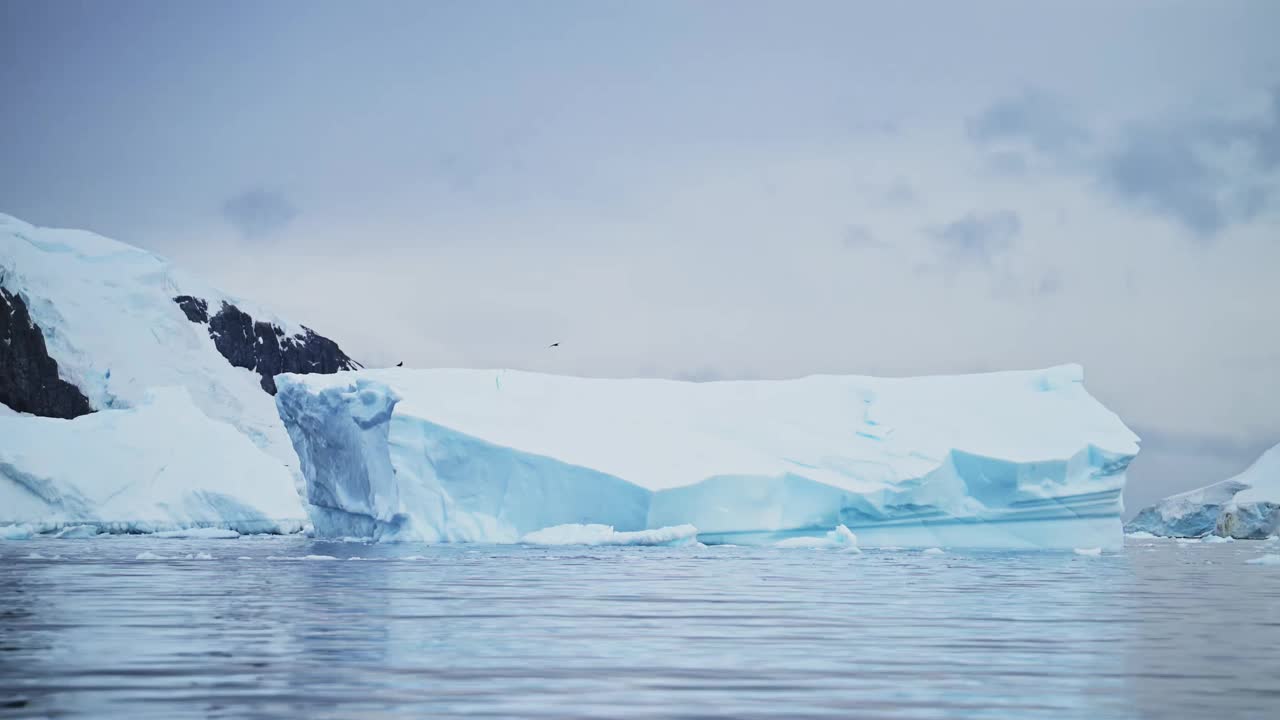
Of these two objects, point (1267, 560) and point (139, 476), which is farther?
point (139, 476)

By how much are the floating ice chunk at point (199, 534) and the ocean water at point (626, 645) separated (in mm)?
17070

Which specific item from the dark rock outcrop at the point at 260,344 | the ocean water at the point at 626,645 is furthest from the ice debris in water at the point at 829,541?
the dark rock outcrop at the point at 260,344

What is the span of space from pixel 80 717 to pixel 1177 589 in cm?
1194

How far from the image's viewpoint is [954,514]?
24.0 meters

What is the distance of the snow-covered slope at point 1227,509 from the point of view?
154 feet

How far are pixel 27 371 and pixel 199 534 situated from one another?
19566mm

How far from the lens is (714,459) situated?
23.4m

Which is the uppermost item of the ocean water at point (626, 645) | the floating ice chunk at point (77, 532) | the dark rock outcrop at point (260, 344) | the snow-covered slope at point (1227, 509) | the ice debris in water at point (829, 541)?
the dark rock outcrop at point (260, 344)

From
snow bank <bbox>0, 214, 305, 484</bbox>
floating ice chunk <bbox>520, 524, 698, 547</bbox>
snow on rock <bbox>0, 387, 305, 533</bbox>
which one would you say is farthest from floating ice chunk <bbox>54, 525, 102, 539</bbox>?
snow bank <bbox>0, 214, 305, 484</bbox>

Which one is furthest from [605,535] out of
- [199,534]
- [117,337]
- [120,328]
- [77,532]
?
[120,328]

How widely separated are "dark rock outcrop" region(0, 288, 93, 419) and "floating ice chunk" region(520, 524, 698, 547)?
3029 centimetres

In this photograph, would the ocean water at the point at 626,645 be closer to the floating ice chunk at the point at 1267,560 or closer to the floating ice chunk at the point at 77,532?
the floating ice chunk at the point at 1267,560

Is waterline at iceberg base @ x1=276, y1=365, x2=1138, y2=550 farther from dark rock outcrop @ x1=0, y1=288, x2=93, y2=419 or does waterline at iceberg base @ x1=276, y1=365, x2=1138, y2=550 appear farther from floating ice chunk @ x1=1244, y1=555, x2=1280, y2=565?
dark rock outcrop @ x1=0, y1=288, x2=93, y2=419

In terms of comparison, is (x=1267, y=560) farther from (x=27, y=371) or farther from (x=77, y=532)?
(x=27, y=371)
